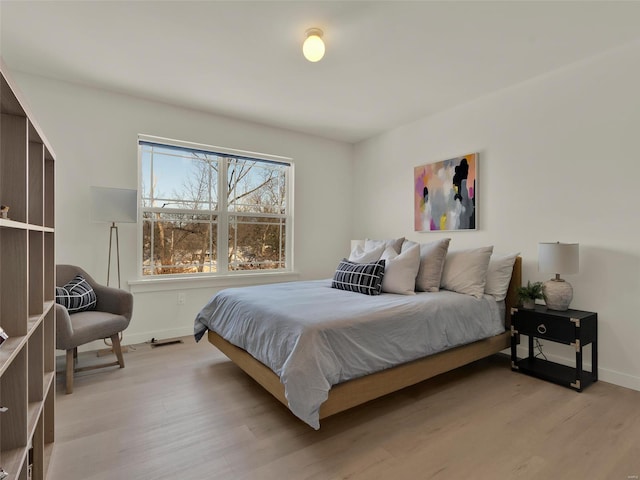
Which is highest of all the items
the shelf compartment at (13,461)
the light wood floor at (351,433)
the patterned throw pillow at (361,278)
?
the patterned throw pillow at (361,278)

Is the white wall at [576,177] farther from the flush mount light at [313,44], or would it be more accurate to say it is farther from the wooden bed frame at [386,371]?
the flush mount light at [313,44]

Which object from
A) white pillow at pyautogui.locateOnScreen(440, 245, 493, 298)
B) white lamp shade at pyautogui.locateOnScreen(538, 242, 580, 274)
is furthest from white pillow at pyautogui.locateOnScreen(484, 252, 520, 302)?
white lamp shade at pyautogui.locateOnScreen(538, 242, 580, 274)

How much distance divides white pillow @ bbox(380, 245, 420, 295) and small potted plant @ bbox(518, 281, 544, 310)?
0.85 m

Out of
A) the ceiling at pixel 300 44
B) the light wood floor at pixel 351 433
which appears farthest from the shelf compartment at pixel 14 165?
the ceiling at pixel 300 44

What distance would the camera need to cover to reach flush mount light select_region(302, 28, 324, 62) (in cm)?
225

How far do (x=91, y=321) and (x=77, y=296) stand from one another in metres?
0.34

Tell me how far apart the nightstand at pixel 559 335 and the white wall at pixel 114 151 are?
2.64 metres

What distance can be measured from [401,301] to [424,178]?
1942 millimetres

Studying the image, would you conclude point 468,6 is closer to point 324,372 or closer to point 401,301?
point 401,301

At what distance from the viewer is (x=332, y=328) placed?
1.90 m

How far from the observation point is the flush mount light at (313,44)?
225 centimetres

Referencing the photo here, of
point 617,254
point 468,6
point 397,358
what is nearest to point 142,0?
point 468,6

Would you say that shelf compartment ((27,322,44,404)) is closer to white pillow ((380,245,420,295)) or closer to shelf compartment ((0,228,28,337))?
shelf compartment ((0,228,28,337))

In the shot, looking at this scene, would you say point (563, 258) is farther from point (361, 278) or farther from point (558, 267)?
point (361, 278)
